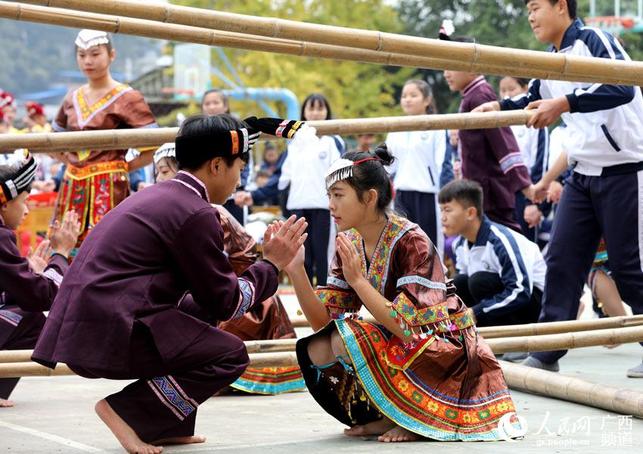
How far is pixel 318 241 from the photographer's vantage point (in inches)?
350

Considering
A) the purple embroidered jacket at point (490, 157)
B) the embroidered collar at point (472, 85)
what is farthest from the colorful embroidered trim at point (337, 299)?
the embroidered collar at point (472, 85)

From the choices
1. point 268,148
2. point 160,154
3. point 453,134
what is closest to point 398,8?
point 268,148

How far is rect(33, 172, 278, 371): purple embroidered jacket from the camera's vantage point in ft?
12.0

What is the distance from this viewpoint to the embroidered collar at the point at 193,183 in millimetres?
3896

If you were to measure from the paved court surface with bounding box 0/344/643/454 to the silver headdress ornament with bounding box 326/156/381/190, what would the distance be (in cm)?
94

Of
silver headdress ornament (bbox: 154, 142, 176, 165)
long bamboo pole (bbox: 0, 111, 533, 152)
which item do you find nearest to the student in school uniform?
long bamboo pole (bbox: 0, 111, 533, 152)

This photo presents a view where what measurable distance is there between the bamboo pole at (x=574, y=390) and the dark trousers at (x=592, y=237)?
0.48m

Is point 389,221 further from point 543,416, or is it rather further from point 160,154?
point 160,154

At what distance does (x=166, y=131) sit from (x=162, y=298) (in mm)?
1148

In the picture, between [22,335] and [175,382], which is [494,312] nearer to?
[22,335]

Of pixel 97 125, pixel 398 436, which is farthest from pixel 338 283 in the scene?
pixel 97 125

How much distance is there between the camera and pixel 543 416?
15.2 ft

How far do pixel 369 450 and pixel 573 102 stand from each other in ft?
5.50

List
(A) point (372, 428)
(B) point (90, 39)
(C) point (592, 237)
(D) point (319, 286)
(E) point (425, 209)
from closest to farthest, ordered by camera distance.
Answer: (A) point (372, 428) < (D) point (319, 286) < (C) point (592, 237) < (B) point (90, 39) < (E) point (425, 209)
